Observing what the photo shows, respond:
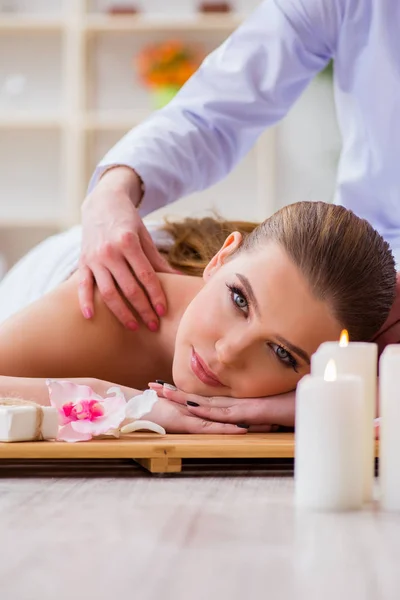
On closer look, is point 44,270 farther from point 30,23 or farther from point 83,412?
point 30,23

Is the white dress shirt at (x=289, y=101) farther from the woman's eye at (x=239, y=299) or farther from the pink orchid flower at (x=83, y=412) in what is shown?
the pink orchid flower at (x=83, y=412)

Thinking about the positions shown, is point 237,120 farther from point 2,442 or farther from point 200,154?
point 2,442

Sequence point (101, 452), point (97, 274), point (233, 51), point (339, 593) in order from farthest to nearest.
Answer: point (233, 51)
point (97, 274)
point (101, 452)
point (339, 593)

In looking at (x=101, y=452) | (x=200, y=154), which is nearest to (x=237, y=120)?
(x=200, y=154)

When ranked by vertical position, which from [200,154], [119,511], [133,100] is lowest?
[119,511]

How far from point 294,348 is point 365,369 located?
49 cm

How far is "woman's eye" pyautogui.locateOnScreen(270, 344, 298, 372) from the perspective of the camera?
56.5 inches

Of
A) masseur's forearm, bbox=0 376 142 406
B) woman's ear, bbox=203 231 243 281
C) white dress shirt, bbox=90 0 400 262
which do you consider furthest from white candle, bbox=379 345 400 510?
white dress shirt, bbox=90 0 400 262

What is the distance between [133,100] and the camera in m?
5.69

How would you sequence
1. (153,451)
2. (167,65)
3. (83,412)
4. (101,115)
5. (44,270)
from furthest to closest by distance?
(101,115) → (167,65) → (44,270) → (83,412) → (153,451)

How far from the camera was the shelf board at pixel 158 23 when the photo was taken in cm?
542

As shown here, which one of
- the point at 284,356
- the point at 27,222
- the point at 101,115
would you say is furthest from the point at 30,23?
the point at 284,356

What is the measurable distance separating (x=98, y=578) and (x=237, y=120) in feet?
5.92

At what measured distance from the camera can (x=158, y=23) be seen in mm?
5426
